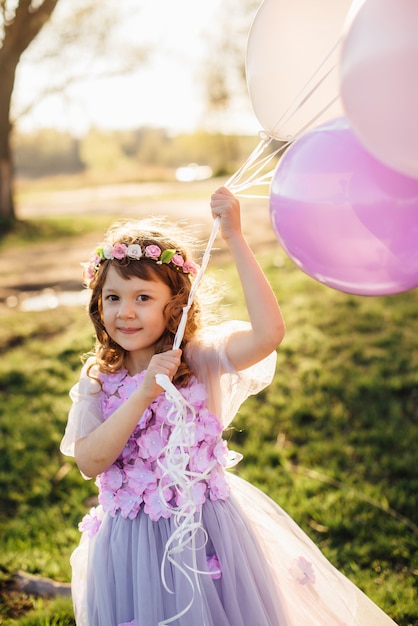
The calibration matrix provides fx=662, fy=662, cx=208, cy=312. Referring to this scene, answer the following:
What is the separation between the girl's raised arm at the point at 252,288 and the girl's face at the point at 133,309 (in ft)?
0.84

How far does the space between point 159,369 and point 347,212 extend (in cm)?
59

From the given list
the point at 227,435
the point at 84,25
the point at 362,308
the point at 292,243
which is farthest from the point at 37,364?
the point at 84,25

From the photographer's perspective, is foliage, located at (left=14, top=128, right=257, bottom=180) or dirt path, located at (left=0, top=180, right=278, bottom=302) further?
foliage, located at (left=14, top=128, right=257, bottom=180)

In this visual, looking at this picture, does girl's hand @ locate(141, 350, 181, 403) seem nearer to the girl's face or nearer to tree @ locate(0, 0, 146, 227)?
the girl's face

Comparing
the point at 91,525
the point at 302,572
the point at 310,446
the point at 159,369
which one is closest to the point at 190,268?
the point at 159,369

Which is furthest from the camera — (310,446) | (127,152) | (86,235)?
(127,152)

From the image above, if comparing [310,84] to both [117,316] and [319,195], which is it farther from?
[117,316]

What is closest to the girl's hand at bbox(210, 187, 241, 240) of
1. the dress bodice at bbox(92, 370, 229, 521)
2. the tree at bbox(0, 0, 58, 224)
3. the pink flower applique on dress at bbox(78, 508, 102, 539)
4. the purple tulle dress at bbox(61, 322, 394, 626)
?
the purple tulle dress at bbox(61, 322, 394, 626)

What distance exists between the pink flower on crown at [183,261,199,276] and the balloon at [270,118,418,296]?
494mm

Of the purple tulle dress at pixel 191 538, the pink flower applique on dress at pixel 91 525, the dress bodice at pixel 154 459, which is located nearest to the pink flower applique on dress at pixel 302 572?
the purple tulle dress at pixel 191 538

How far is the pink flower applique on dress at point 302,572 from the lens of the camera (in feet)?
6.26

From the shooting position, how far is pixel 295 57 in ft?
5.80

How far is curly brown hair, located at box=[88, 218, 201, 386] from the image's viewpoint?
1814 mm

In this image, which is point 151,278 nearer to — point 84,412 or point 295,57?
point 84,412
